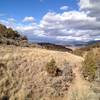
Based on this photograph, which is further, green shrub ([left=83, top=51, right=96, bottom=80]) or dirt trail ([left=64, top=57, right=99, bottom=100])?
green shrub ([left=83, top=51, right=96, bottom=80])

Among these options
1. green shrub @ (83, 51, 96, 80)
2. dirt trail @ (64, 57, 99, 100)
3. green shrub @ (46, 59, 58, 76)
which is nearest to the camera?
dirt trail @ (64, 57, 99, 100)

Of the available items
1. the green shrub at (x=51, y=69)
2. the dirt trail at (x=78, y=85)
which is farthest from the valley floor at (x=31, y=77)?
the green shrub at (x=51, y=69)

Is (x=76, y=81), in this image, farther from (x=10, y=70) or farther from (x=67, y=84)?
(x=10, y=70)

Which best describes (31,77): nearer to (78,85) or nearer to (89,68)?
(78,85)

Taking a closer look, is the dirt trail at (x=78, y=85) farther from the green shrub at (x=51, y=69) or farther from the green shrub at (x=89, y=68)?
the green shrub at (x=51, y=69)

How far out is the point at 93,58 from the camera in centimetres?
2512

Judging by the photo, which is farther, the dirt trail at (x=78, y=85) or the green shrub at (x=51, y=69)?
the green shrub at (x=51, y=69)

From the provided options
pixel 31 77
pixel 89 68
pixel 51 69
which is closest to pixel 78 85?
pixel 51 69

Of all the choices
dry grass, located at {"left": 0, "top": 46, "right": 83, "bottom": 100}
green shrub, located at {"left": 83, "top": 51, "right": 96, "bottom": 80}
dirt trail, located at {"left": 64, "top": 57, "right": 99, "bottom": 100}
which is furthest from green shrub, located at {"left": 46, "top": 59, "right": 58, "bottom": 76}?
green shrub, located at {"left": 83, "top": 51, "right": 96, "bottom": 80}

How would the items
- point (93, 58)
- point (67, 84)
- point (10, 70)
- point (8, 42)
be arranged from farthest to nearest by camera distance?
point (8, 42) → point (93, 58) → point (67, 84) → point (10, 70)

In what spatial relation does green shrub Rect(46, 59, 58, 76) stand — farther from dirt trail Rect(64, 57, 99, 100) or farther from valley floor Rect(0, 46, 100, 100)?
dirt trail Rect(64, 57, 99, 100)

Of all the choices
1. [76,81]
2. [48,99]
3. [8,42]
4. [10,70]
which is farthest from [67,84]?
[8,42]

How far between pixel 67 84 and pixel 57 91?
1.83 meters

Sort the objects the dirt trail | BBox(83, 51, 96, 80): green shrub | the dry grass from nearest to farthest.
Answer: the dirt trail
the dry grass
BBox(83, 51, 96, 80): green shrub
